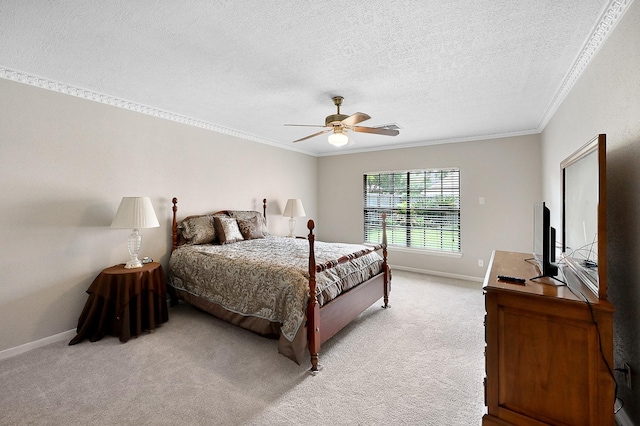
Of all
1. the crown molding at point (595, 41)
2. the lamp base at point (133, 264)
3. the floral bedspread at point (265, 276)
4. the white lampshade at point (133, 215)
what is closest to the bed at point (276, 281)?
the floral bedspread at point (265, 276)

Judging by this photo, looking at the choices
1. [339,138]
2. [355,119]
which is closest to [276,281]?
[339,138]

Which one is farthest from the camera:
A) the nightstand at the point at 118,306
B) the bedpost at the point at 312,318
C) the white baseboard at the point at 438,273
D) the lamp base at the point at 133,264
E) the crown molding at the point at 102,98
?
the white baseboard at the point at 438,273

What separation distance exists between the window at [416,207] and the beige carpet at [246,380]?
7.18ft

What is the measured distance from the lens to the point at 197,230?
3.69 m

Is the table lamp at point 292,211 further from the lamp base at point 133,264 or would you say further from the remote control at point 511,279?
the remote control at point 511,279

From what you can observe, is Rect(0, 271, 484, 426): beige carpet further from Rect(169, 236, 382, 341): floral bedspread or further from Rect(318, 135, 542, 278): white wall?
Rect(318, 135, 542, 278): white wall

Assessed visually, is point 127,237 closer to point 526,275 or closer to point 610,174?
point 526,275

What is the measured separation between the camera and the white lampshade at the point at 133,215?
2.82m

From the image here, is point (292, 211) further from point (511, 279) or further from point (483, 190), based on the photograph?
point (511, 279)

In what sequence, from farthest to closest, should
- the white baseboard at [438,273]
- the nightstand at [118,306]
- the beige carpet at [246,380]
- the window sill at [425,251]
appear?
the window sill at [425,251], the white baseboard at [438,273], the nightstand at [118,306], the beige carpet at [246,380]

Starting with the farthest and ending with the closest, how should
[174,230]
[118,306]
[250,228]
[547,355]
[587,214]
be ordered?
[250,228], [174,230], [118,306], [587,214], [547,355]

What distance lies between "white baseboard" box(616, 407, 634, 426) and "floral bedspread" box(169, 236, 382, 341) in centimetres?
193

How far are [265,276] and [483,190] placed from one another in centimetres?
389

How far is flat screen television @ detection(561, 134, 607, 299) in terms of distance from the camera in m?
1.34
